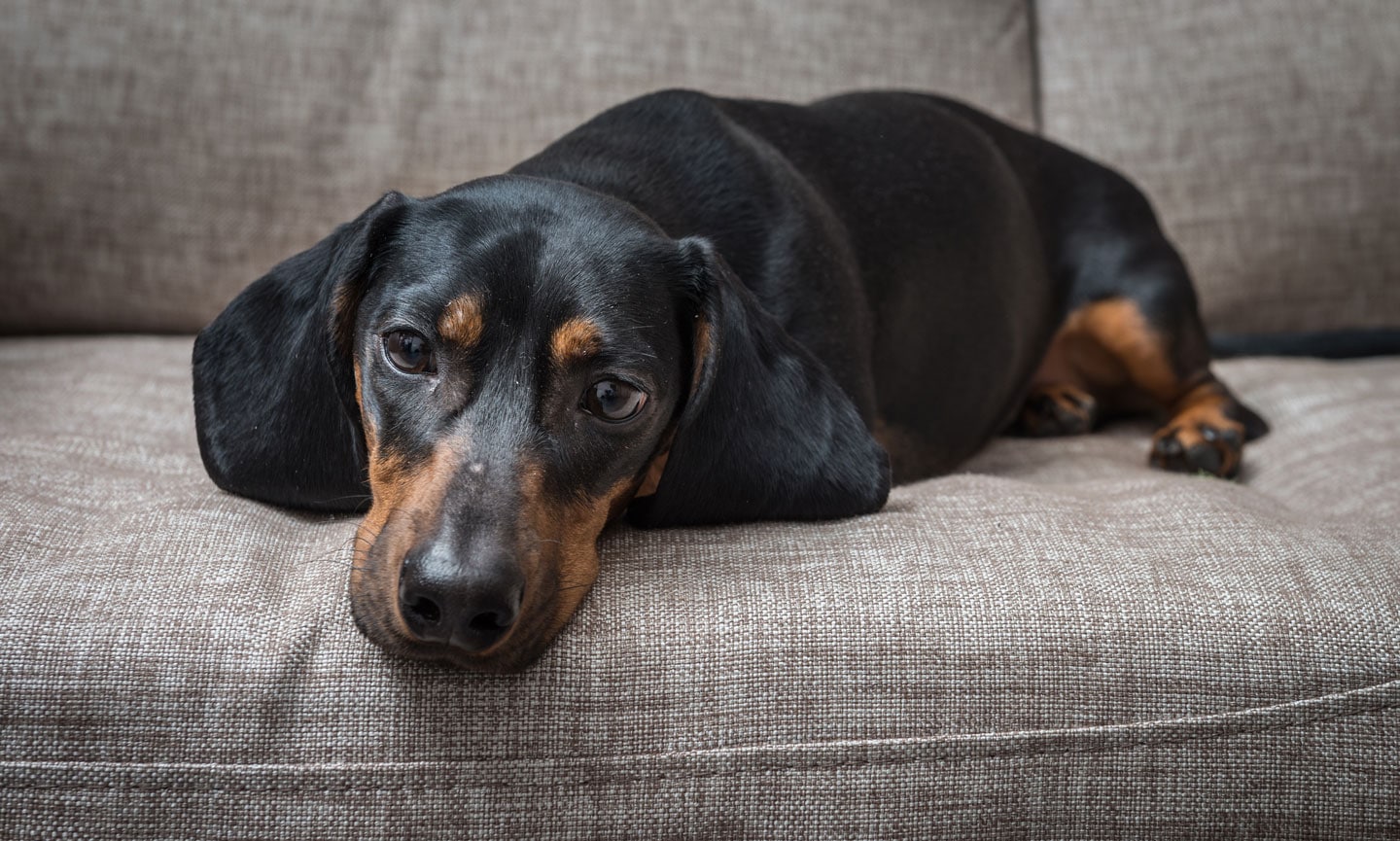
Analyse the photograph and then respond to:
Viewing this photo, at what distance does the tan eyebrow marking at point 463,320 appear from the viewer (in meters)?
1.90

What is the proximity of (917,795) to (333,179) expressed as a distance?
2.57 meters

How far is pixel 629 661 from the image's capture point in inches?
70.6

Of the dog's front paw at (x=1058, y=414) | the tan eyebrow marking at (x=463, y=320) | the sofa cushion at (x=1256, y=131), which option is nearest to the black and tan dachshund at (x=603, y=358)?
the tan eyebrow marking at (x=463, y=320)

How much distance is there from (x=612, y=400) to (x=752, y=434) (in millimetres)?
286

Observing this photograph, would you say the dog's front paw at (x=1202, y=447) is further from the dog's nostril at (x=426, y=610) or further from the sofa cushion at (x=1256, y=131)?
the dog's nostril at (x=426, y=610)

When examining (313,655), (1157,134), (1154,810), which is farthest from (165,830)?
(1157,134)

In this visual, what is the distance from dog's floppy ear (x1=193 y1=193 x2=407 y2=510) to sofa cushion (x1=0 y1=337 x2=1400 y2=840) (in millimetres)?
69

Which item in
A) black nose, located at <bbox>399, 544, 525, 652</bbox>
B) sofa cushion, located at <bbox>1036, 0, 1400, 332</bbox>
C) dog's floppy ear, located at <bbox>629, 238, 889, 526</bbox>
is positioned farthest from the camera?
sofa cushion, located at <bbox>1036, 0, 1400, 332</bbox>

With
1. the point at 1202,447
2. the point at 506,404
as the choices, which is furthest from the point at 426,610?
the point at 1202,447

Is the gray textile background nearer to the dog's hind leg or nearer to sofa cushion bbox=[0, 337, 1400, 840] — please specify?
the dog's hind leg

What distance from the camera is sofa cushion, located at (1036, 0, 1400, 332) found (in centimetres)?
398

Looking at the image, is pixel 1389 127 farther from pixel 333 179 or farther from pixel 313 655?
pixel 313 655

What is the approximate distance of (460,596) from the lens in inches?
63.5

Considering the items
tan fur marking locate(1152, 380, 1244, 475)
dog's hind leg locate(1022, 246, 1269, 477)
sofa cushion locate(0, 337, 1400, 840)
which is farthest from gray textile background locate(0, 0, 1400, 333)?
sofa cushion locate(0, 337, 1400, 840)
